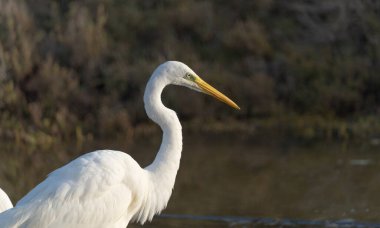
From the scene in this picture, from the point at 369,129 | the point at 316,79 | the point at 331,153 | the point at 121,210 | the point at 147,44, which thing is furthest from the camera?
the point at 147,44

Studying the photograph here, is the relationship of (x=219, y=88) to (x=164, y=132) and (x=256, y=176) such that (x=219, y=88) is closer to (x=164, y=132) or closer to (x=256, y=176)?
(x=256, y=176)

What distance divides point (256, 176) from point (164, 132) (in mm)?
4374

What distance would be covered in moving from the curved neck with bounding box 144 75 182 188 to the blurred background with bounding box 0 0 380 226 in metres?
2.74

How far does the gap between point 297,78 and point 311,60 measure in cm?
50

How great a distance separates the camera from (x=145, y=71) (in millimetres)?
14805

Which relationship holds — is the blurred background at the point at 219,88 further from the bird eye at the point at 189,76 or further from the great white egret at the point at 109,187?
the bird eye at the point at 189,76

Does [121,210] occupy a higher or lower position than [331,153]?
higher

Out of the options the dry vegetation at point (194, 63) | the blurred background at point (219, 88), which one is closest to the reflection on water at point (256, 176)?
the blurred background at point (219, 88)

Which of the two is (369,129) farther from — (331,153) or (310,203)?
(310,203)

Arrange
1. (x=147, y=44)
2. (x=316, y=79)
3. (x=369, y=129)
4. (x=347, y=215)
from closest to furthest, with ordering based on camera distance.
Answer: (x=347, y=215)
(x=369, y=129)
(x=316, y=79)
(x=147, y=44)

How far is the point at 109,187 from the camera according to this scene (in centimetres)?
675

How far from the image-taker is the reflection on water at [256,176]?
955 cm

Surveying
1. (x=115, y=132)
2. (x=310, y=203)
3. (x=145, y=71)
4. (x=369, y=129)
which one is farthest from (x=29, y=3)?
(x=310, y=203)

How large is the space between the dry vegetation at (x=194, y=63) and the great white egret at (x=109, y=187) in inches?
249
